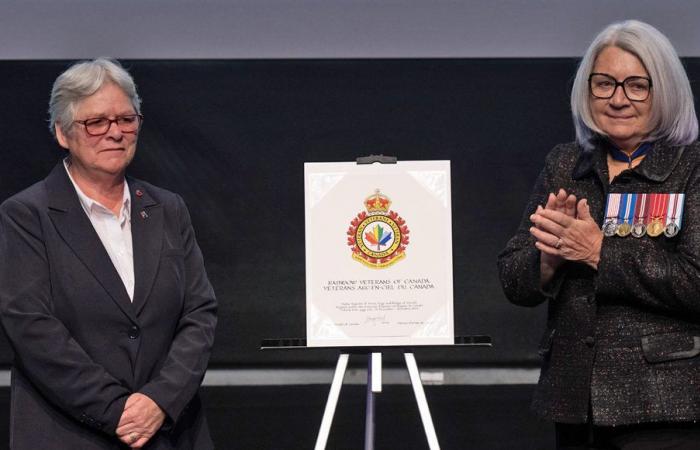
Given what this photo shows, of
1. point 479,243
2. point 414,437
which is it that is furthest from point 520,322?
point 414,437

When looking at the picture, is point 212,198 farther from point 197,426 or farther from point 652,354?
point 652,354

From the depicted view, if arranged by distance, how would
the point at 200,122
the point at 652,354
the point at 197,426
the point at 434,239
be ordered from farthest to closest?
the point at 200,122 → the point at 434,239 → the point at 197,426 → the point at 652,354

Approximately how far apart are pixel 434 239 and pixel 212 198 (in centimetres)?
258

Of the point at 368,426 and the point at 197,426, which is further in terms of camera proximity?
the point at 368,426

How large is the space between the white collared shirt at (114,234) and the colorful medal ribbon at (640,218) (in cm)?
122

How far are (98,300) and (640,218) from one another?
1.28 m

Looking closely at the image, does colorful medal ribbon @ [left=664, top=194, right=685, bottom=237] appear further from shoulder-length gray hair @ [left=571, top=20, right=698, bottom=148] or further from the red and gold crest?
the red and gold crest

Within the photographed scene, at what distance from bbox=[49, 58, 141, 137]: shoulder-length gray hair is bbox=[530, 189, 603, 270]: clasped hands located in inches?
45.1

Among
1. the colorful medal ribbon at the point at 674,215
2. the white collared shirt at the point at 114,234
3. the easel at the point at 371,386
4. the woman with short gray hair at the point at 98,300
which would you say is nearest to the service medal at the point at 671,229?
the colorful medal ribbon at the point at 674,215

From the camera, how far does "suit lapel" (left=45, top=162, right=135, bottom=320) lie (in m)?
2.30

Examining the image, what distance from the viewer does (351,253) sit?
2.91 meters

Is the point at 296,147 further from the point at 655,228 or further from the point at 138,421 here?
the point at 655,228

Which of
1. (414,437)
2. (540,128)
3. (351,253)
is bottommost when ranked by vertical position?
(414,437)

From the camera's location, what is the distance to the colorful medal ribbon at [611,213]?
2.02m
